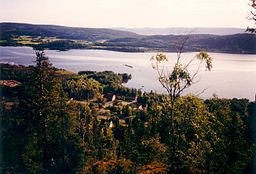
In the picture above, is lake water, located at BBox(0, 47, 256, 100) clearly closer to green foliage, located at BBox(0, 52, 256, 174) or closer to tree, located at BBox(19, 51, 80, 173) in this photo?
green foliage, located at BBox(0, 52, 256, 174)

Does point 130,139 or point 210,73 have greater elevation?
point 130,139

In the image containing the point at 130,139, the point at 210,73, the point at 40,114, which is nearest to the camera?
the point at 40,114

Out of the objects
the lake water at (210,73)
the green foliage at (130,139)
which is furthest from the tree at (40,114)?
the lake water at (210,73)

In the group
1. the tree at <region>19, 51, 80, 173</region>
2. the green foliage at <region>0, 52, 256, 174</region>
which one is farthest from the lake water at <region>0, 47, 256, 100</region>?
the tree at <region>19, 51, 80, 173</region>

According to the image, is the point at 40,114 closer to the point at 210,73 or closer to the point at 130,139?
the point at 130,139

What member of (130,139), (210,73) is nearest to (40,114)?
(130,139)

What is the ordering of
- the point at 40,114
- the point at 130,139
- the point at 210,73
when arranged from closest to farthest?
the point at 40,114 < the point at 130,139 < the point at 210,73

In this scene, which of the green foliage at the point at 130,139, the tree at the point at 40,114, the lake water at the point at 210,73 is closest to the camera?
the green foliage at the point at 130,139

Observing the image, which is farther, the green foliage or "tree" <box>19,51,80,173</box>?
"tree" <box>19,51,80,173</box>

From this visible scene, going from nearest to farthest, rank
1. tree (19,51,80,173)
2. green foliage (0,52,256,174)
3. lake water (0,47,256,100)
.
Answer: green foliage (0,52,256,174), tree (19,51,80,173), lake water (0,47,256,100)

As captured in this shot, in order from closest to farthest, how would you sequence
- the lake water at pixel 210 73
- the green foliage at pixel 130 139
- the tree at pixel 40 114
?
the green foliage at pixel 130 139
the tree at pixel 40 114
the lake water at pixel 210 73

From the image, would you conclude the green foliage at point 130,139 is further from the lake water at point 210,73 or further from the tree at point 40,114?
the lake water at point 210,73
